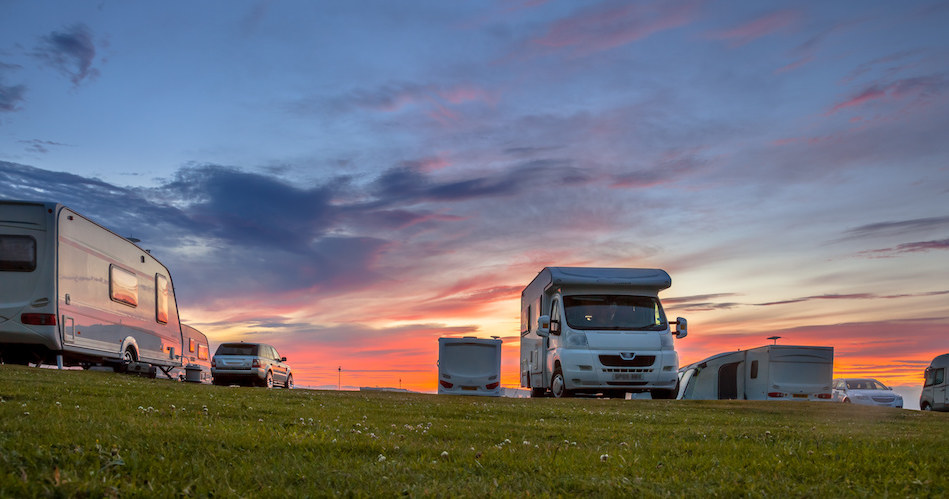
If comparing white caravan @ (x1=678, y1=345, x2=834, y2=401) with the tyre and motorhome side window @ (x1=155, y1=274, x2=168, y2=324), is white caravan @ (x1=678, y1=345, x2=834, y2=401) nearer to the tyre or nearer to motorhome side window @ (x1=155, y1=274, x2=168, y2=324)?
the tyre

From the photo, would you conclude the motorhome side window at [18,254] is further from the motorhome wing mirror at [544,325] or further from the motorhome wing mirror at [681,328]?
the motorhome wing mirror at [681,328]

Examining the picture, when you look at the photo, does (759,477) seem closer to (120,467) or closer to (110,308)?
(120,467)

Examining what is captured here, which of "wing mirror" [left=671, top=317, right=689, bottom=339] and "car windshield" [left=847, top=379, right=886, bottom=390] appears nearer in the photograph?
"wing mirror" [left=671, top=317, right=689, bottom=339]

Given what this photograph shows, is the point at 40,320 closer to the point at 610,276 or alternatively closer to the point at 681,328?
the point at 610,276

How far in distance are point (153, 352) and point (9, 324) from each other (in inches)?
266

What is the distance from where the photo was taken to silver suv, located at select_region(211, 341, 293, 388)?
102ft

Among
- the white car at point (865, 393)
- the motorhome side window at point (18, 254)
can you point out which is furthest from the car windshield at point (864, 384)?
the motorhome side window at point (18, 254)

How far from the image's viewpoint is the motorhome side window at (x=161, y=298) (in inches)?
1025

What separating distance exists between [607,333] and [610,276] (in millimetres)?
1862

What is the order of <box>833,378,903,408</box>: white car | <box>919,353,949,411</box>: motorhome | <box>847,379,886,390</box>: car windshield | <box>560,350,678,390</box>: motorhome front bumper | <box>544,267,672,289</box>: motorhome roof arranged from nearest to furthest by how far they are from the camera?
1. <box>560,350,678,390</box>: motorhome front bumper
2. <box>544,267,672,289</box>: motorhome roof
3. <box>919,353,949,411</box>: motorhome
4. <box>833,378,903,408</box>: white car
5. <box>847,379,886,390</box>: car windshield

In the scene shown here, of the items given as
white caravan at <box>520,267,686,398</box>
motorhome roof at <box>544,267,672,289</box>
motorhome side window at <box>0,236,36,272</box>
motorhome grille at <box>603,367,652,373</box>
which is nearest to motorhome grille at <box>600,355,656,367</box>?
white caravan at <box>520,267,686,398</box>

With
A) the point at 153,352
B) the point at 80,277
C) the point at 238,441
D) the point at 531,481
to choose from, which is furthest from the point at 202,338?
the point at 531,481

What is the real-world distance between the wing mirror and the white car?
1820 cm

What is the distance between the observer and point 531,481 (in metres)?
5.81
